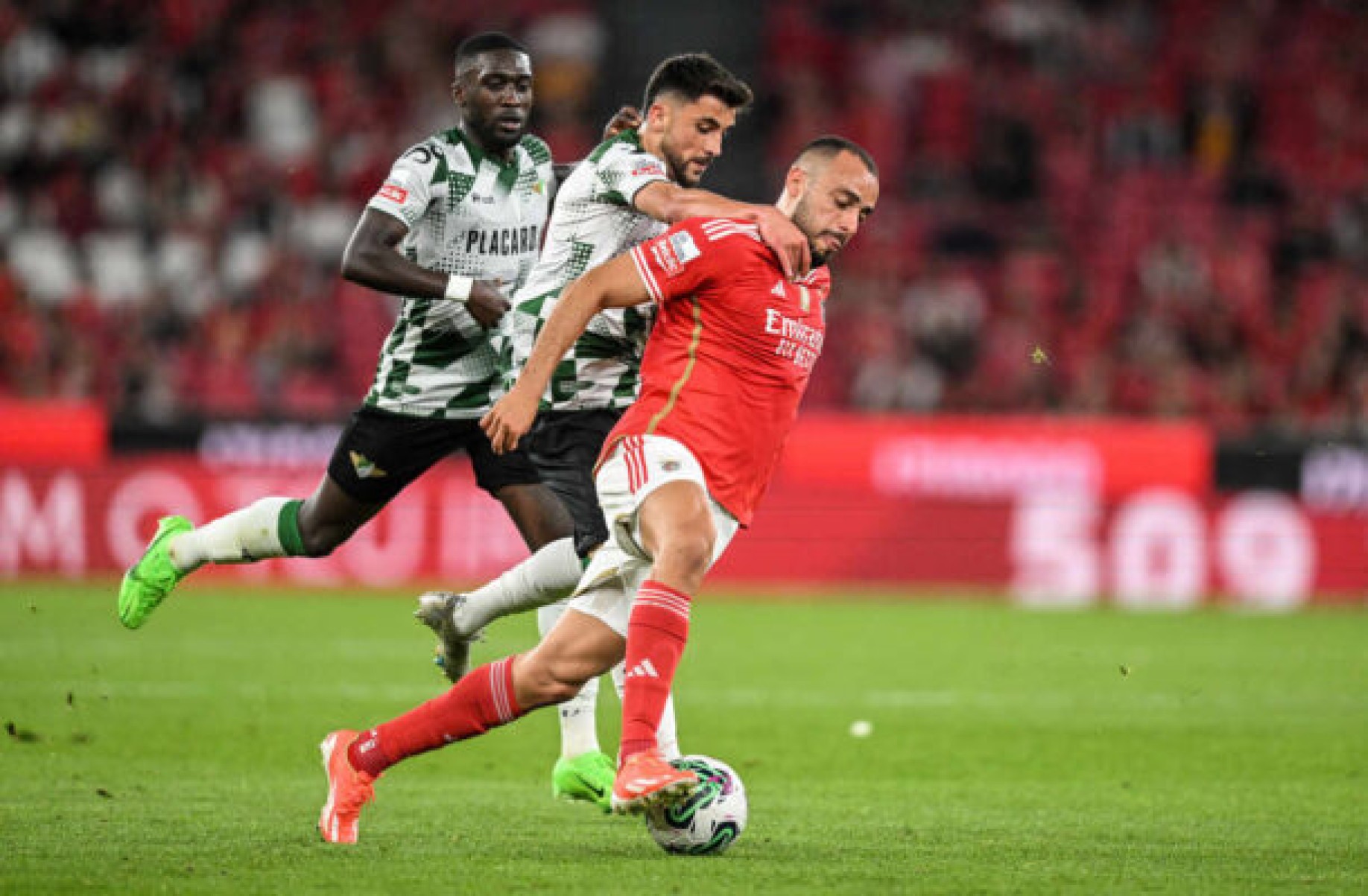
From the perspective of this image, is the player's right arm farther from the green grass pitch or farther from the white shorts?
Answer: the green grass pitch

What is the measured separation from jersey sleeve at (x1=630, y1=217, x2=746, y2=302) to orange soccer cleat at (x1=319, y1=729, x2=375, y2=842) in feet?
5.25

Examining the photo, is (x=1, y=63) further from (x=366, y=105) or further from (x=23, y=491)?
(x=23, y=491)

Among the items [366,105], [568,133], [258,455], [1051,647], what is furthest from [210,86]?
[1051,647]

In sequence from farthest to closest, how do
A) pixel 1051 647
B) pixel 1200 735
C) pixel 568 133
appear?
pixel 568 133 → pixel 1051 647 → pixel 1200 735

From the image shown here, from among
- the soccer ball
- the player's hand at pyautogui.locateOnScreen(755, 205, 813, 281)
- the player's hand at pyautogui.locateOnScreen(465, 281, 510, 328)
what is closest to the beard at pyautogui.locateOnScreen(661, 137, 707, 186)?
the player's hand at pyautogui.locateOnScreen(465, 281, 510, 328)

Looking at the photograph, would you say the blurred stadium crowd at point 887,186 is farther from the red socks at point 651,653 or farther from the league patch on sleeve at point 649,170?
the red socks at point 651,653

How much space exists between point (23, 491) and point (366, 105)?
741 centimetres

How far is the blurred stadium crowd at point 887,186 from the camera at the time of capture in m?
20.2

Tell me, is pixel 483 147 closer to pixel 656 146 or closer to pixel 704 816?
pixel 656 146

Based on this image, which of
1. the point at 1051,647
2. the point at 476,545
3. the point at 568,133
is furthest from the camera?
the point at 568,133

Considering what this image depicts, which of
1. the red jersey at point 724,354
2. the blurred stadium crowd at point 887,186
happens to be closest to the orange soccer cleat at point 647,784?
the red jersey at point 724,354

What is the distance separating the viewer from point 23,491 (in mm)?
17156

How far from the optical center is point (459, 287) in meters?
6.96

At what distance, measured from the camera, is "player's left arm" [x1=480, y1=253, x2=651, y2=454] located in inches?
223
